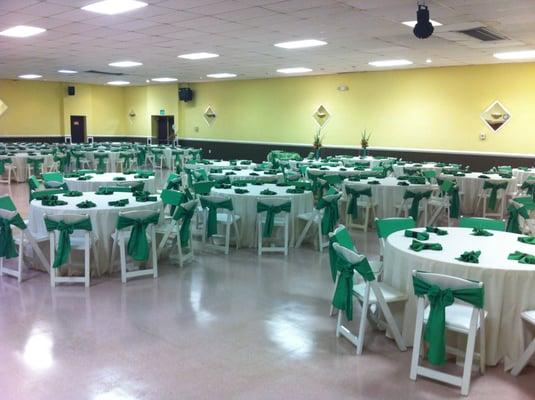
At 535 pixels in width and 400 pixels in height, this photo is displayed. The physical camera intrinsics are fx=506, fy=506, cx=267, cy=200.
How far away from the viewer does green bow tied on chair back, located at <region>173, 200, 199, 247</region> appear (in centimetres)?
641

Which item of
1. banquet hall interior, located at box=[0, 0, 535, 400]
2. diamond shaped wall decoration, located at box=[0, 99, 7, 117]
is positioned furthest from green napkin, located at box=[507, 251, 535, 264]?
diamond shaped wall decoration, located at box=[0, 99, 7, 117]

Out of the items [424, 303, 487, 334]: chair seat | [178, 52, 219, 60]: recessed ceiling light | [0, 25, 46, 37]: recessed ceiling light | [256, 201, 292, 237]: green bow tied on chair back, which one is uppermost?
[178, 52, 219, 60]: recessed ceiling light

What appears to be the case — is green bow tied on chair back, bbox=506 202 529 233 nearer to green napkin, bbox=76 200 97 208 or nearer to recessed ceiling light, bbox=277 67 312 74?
green napkin, bbox=76 200 97 208

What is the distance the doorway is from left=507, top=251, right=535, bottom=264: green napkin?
22.2m

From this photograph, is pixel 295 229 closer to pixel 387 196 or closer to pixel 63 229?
pixel 387 196

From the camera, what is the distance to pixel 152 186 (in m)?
9.84

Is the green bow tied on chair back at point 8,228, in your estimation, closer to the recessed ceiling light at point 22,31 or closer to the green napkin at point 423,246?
the green napkin at point 423,246

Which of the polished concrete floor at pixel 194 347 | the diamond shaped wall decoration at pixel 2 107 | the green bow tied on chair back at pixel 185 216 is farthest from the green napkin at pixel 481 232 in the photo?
the diamond shaped wall decoration at pixel 2 107

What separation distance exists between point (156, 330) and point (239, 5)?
16.8 feet

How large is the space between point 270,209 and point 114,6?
4.01 meters

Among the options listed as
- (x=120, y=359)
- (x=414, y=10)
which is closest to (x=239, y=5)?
(x=414, y=10)

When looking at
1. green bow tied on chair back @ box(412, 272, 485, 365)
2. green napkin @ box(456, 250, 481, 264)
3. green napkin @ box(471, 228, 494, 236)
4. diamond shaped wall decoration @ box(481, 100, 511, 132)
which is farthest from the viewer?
diamond shaped wall decoration @ box(481, 100, 511, 132)

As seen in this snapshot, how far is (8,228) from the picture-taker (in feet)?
19.1

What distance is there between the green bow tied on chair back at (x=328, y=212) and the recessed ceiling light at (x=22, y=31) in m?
6.63
